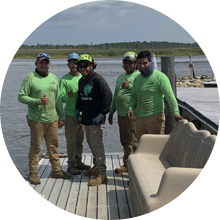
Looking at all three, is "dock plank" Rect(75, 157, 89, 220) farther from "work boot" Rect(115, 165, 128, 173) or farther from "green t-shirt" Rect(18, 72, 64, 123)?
"green t-shirt" Rect(18, 72, 64, 123)

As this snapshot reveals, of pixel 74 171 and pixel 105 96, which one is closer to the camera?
pixel 105 96

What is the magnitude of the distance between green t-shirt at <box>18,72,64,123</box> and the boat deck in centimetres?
92

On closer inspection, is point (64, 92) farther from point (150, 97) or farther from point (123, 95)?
point (150, 97)

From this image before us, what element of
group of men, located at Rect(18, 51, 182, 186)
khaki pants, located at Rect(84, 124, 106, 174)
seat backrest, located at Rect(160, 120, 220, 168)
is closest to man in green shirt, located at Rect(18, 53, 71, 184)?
group of men, located at Rect(18, 51, 182, 186)

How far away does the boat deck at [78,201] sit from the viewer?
4410 millimetres

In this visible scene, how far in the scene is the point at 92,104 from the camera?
532 centimetres

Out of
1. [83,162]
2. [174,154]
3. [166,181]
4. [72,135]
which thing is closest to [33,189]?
[72,135]

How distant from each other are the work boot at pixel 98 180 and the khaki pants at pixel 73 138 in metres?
0.70

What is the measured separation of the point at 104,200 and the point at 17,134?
871 centimetres

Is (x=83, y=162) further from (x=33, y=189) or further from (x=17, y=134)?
(x=17, y=134)

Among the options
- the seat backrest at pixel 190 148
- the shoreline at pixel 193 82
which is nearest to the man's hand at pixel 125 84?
the seat backrest at pixel 190 148

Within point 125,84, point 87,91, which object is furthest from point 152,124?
point 87,91

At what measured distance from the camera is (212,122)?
211 inches

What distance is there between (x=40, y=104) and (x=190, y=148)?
2133 mm
